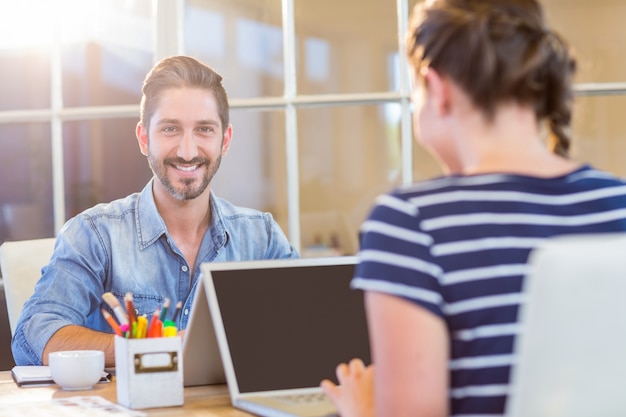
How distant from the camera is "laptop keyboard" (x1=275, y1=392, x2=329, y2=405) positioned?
1571mm

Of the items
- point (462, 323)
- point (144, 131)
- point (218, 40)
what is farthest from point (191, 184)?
point (462, 323)

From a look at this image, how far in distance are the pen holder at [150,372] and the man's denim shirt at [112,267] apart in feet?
2.06

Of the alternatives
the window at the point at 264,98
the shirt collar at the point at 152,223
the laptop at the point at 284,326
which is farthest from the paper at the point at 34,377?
the window at the point at 264,98

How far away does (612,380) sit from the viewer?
101 cm

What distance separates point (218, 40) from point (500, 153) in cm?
249

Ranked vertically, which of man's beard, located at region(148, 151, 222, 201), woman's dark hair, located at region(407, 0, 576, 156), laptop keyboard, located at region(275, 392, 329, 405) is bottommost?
laptop keyboard, located at region(275, 392, 329, 405)

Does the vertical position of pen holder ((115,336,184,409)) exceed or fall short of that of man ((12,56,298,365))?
it falls short

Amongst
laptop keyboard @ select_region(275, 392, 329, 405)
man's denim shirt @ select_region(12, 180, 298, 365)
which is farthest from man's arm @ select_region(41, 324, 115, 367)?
laptop keyboard @ select_region(275, 392, 329, 405)

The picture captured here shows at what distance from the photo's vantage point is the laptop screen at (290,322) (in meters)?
1.68

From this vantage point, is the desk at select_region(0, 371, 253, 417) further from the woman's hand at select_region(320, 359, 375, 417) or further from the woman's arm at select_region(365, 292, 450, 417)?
the woman's arm at select_region(365, 292, 450, 417)

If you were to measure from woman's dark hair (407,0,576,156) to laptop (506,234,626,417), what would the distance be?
229 millimetres

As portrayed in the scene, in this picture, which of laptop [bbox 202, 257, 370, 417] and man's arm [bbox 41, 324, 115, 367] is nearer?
laptop [bbox 202, 257, 370, 417]

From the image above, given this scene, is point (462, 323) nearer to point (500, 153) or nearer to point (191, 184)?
point (500, 153)

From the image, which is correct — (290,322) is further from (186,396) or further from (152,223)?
(152,223)
